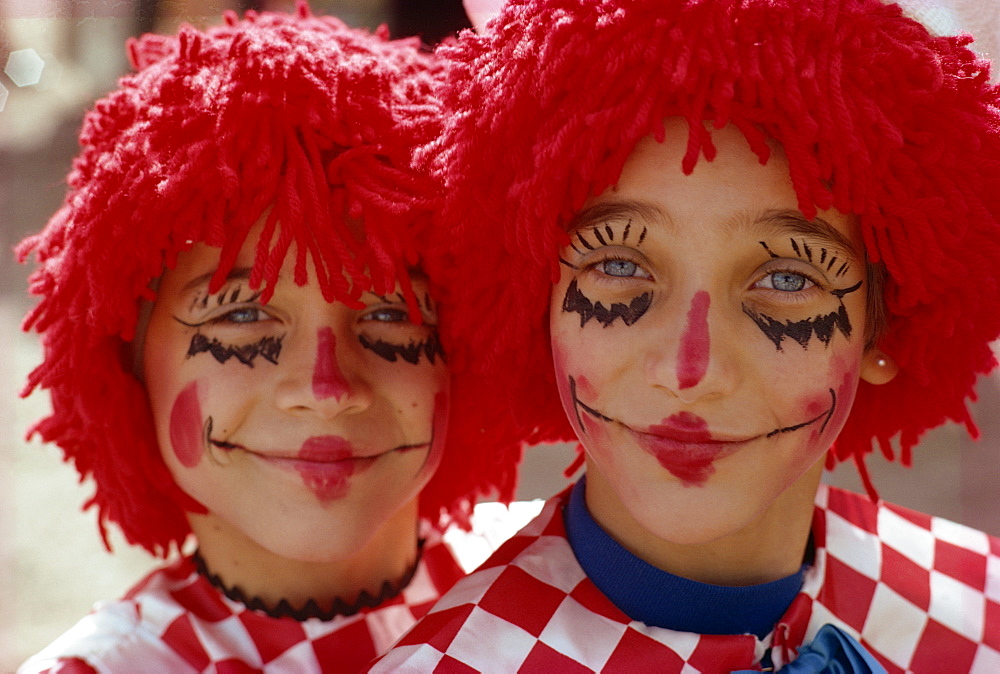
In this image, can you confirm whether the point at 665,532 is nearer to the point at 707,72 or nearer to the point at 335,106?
the point at 707,72

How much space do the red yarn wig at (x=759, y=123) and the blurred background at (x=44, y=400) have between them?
0.27 m

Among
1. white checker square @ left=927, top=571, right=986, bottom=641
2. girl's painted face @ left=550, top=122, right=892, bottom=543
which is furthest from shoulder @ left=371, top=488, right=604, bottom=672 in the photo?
white checker square @ left=927, top=571, right=986, bottom=641

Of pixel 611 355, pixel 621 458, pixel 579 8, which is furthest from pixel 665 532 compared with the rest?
pixel 579 8

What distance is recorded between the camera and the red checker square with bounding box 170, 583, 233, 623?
1368 millimetres

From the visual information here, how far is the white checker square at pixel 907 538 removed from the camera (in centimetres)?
138

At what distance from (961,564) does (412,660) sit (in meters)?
0.75

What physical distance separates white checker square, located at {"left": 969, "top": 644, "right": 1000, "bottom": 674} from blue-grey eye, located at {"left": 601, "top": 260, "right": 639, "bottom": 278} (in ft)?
2.15

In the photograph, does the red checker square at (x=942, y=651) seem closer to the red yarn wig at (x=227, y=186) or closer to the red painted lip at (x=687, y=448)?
the red painted lip at (x=687, y=448)

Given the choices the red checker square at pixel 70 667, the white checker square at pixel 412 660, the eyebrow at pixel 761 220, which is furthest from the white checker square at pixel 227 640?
the eyebrow at pixel 761 220

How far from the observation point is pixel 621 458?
111 cm

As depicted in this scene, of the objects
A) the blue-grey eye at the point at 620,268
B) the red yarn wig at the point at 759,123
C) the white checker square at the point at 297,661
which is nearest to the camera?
the red yarn wig at the point at 759,123

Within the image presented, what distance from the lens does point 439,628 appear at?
3.85 feet

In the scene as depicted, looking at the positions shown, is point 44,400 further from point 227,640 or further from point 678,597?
point 678,597

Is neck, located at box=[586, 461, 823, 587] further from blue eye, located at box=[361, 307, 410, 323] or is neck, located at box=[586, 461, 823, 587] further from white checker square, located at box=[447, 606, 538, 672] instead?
blue eye, located at box=[361, 307, 410, 323]
